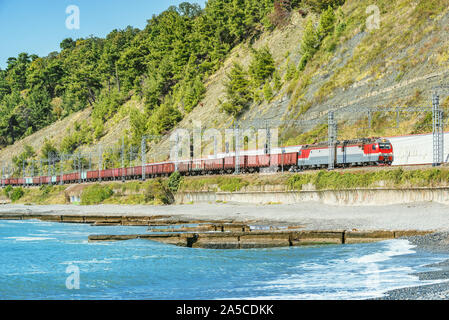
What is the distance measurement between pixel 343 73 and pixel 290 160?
23.5 m

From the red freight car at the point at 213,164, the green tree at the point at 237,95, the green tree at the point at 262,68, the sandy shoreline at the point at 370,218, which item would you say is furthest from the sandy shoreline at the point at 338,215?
the green tree at the point at 262,68

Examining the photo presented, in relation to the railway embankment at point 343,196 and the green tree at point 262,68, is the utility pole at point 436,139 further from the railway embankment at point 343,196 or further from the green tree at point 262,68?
the green tree at point 262,68

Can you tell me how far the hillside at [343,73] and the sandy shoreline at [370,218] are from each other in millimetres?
21329

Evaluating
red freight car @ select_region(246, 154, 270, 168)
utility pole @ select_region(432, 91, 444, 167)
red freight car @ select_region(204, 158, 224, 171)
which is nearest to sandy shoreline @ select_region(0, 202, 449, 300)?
utility pole @ select_region(432, 91, 444, 167)

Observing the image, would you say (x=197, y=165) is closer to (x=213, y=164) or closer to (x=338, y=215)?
(x=213, y=164)

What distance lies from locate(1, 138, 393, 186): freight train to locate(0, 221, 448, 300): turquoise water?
24944 mm

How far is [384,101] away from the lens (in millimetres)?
62844

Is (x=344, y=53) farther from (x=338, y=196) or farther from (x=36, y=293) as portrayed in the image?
(x=36, y=293)

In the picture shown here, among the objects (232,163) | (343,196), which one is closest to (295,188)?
(343,196)

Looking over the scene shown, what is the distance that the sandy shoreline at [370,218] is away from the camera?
47.4 ft

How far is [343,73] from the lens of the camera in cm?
7456

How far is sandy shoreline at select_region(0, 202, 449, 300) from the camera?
14.5 metres
